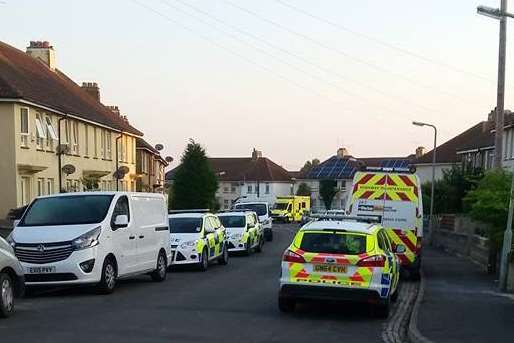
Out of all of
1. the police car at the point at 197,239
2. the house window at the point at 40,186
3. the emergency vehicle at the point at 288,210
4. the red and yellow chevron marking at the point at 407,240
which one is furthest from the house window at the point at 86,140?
the emergency vehicle at the point at 288,210

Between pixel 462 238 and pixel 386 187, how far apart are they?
11567mm

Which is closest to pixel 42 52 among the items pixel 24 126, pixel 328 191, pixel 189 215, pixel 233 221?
pixel 24 126

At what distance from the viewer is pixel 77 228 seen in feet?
43.0

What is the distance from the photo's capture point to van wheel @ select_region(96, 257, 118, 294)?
43.5 ft

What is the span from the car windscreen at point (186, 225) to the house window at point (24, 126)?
13.2 m

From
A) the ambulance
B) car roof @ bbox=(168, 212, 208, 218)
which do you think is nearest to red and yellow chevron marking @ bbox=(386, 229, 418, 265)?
the ambulance

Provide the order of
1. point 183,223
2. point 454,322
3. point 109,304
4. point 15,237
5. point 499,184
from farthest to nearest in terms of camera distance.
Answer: point 183,223 → point 499,184 → point 15,237 → point 109,304 → point 454,322

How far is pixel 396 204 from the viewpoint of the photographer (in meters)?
17.8

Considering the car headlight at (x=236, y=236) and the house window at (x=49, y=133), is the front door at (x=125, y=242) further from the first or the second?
the house window at (x=49, y=133)

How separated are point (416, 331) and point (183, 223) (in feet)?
36.4

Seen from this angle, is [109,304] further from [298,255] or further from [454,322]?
[454,322]

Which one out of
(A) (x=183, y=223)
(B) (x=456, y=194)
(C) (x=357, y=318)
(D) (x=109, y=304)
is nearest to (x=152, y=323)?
(D) (x=109, y=304)

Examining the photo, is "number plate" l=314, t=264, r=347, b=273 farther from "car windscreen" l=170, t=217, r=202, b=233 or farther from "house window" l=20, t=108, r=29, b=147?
"house window" l=20, t=108, r=29, b=147

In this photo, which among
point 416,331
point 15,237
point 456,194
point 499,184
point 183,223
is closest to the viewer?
point 416,331
